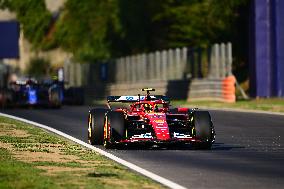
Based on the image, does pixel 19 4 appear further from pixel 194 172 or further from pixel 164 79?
pixel 194 172

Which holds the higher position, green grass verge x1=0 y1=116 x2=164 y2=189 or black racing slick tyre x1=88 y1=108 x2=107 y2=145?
black racing slick tyre x1=88 y1=108 x2=107 y2=145

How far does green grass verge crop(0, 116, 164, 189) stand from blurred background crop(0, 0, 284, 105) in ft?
92.5

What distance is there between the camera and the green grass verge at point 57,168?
1510 centimetres

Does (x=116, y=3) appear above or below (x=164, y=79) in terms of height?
above

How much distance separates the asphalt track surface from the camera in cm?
1581

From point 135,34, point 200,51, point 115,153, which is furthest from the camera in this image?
point 135,34

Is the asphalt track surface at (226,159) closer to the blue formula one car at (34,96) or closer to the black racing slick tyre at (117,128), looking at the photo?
the black racing slick tyre at (117,128)

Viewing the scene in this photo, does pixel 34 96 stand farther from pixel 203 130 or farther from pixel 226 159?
pixel 226 159

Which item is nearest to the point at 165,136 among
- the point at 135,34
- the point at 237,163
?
the point at 237,163

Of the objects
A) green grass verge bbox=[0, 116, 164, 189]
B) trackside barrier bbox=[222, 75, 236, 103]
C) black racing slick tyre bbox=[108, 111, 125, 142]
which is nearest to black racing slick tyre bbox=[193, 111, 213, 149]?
black racing slick tyre bbox=[108, 111, 125, 142]

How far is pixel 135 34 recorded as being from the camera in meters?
83.4

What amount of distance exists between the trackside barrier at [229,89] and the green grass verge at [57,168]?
25.6 meters

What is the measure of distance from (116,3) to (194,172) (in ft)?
227

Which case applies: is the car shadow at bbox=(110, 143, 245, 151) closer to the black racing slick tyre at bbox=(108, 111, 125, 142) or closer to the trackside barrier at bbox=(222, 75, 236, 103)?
the black racing slick tyre at bbox=(108, 111, 125, 142)
